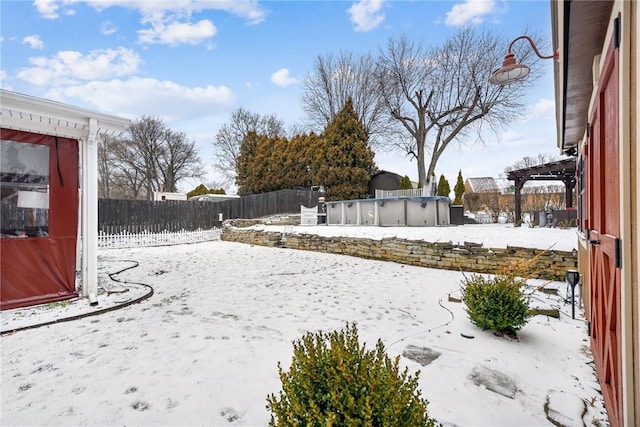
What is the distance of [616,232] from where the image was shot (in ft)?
4.89

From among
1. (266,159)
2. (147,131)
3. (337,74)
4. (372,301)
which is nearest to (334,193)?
(266,159)

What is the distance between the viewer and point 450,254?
6.19 metres

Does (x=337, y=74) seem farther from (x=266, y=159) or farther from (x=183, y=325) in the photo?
(x=183, y=325)

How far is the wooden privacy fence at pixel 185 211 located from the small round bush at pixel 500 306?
12.9 m

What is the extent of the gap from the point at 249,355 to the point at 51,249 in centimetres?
333

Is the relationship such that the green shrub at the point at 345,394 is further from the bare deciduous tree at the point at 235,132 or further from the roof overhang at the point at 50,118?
the bare deciduous tree at the point at 235,132

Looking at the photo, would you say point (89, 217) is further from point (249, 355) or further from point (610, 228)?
point (610, 228)

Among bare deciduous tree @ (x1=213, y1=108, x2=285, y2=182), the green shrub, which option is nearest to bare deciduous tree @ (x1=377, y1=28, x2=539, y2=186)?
bare deciduous tree @ (x1=213, y1=108, x2=285, y2=182)

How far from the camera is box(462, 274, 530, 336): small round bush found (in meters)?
2.88

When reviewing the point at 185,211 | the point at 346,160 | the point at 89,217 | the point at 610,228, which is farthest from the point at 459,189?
the point at 89,217

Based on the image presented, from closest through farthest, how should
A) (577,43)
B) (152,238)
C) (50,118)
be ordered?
(577,43) → (50,118) → (152,238)

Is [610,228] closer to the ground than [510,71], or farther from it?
closer to the ground

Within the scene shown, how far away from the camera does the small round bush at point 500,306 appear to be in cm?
288

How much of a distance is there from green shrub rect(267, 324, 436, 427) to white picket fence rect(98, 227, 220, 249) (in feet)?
41.6
